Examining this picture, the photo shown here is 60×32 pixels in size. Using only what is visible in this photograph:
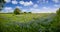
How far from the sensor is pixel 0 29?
7.91ft

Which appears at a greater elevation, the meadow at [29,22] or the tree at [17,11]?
the tree at [17,11]

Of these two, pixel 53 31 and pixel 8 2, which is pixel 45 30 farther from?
pixel 8 2

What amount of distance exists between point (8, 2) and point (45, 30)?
2.77 ft

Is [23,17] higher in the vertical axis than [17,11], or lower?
lower

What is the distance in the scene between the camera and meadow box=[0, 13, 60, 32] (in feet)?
7.58

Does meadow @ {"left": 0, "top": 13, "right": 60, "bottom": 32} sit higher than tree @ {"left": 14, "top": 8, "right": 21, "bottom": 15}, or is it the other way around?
tree @ {"left": 14, "top": 8, "right": 21, "bottom": 15}

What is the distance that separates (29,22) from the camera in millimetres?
2355

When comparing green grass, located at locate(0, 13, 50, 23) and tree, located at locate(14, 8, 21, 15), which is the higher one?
tree, located at locate(14, 8, 21, 15)

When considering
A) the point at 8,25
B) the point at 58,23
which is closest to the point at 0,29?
the point at 8,25

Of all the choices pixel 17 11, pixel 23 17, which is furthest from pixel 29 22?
pixel 17 11

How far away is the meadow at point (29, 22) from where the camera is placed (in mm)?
2311

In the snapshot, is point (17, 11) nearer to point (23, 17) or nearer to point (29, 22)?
point (23, 17)

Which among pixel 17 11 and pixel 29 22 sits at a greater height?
pixel 17 11

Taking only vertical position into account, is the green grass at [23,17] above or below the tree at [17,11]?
below
